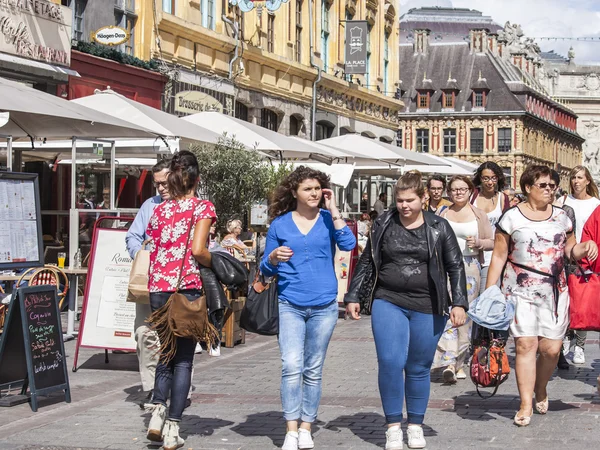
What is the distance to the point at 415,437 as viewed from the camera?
679 centimetres

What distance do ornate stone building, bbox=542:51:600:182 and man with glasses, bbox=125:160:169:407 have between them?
4218 inches

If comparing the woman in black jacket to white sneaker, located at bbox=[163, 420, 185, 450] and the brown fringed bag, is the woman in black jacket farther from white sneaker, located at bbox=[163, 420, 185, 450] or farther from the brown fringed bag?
white sneaker, located at bbox=[163, 420, 185, 450]

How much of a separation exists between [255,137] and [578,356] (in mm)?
7988

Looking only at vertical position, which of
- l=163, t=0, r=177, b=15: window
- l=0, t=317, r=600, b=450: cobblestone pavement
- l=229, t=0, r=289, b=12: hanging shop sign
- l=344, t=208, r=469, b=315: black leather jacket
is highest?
l=229, t=0, r=289, b=12: hanging shop sign

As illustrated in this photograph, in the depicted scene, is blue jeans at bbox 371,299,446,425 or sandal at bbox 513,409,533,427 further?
sandal at bbox 513,409,533,427

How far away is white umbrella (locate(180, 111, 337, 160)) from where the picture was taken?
→ 1753 centimetres

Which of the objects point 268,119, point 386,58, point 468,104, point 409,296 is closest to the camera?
point 409,296

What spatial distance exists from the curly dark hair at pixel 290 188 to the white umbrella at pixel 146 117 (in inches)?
283

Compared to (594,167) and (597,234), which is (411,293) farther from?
(594,167)

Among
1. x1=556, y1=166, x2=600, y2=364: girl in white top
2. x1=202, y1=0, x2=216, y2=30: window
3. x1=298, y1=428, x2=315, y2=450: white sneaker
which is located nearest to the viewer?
x1=298, y1=428, x2=315, y2=450: white sneaker

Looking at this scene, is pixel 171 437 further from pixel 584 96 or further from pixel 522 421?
pixel 584 96

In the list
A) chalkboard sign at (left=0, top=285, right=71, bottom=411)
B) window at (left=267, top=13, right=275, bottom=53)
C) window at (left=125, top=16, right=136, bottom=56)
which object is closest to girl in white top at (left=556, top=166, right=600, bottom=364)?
chalkboard sign at (left=0, top=285, right=71, bottom=411)

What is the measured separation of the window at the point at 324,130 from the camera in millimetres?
32438

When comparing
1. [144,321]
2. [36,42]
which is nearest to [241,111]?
[36,42]
